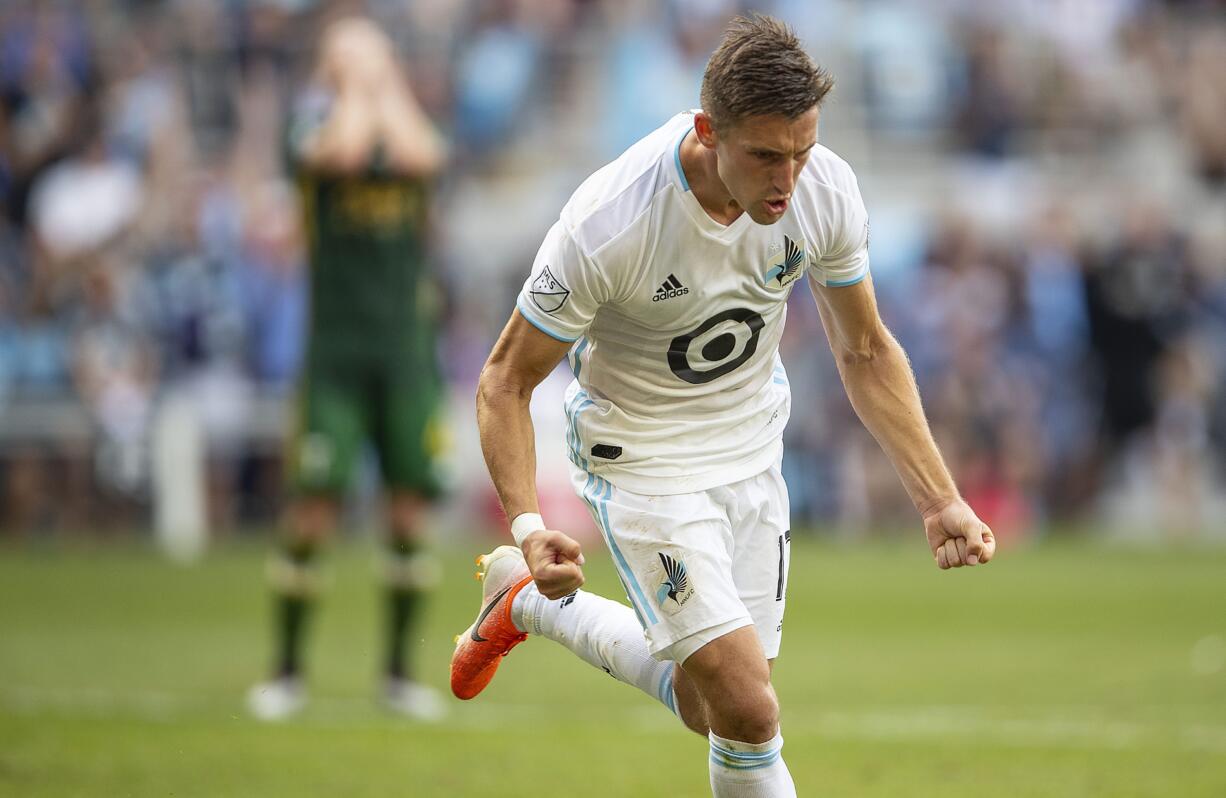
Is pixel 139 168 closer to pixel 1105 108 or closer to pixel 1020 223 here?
pixel 1020 223

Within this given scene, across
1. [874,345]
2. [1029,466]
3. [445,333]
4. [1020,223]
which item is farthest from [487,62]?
[874,345]

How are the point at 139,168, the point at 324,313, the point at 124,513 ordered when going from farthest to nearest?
the point at 139,168 → the point at 124,513 → the point at 324,313

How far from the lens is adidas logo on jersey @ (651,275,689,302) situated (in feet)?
20.1

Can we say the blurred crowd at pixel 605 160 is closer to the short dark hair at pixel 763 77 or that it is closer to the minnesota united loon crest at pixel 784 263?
the minnesota united loon crest at pixel 784 263

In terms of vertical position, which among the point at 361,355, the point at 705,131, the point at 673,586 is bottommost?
the point at 673,586

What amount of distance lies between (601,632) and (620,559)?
740mm

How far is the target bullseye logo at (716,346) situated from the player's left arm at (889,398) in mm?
357

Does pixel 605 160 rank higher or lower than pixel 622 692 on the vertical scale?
higher

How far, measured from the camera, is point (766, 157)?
227 inches

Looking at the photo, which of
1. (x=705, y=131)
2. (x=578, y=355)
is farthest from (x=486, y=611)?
(x=705, y=131)

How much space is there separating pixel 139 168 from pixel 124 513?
3896 mm

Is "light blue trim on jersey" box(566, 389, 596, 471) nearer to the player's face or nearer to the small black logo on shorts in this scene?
the small black logo on shorts

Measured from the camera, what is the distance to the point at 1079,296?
20172 millimetres

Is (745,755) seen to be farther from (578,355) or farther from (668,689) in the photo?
(578,355)
